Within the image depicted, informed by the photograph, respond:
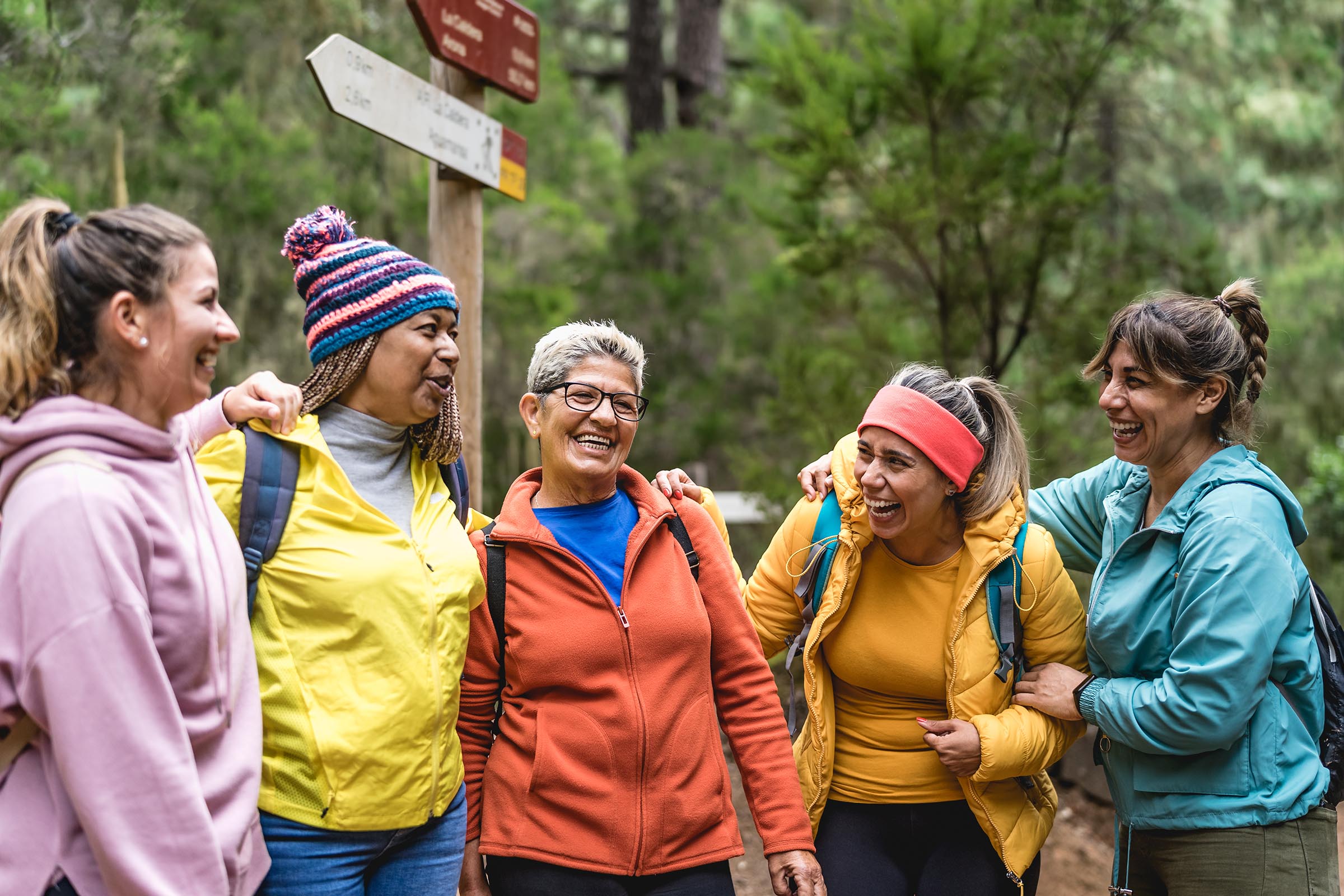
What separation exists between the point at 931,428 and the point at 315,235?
1494 millimetres

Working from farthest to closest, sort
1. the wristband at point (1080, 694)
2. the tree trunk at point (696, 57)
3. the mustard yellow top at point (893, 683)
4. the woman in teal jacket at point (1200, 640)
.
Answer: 1. the tree trunk at point (696, 57)
2. the mustard yellow top at point (893, 683)
3. the wristband at point (1080, 694)
4. the woman in teal jacket at point (1200, 640)

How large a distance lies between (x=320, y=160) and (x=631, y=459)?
3.96 metres

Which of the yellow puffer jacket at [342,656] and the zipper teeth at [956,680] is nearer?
the yellow puffer jacket at [342,656]

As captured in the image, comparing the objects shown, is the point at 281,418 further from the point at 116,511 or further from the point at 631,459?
the point at 631,459

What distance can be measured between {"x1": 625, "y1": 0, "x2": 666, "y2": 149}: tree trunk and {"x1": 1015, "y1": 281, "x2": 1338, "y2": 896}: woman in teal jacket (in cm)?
1026

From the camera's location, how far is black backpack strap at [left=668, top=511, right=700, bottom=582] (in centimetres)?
262

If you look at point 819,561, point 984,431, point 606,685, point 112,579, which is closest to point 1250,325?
point 984,431

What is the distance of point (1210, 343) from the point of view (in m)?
2.65

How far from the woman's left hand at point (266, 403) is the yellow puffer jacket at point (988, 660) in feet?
3.57

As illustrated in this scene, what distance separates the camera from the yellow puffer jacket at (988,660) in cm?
270

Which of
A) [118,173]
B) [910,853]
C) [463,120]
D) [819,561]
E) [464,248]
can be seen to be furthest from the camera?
[118,173]

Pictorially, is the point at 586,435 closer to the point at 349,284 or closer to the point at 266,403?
the point at 349,284

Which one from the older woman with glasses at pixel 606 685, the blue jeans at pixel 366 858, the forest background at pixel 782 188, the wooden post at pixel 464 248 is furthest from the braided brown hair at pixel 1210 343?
the forest background at pixel 782 188

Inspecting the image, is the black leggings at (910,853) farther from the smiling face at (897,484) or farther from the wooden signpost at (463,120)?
the wooden signpost at (463,120)
